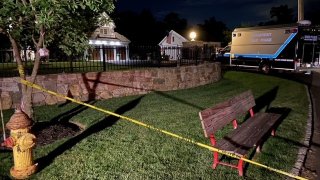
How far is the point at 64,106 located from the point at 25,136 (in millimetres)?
5393

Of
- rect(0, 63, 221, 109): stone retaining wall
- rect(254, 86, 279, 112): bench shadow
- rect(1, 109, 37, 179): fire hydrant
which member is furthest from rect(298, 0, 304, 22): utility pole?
rect(1, 109, 37, 179): fire hydrant

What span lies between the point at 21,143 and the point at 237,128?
12.1 feet

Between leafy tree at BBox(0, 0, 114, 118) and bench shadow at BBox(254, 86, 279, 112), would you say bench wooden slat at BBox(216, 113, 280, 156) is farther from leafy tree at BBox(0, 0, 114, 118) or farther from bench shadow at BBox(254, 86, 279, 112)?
leafy tree at BBox(0, 0, 114, 118)

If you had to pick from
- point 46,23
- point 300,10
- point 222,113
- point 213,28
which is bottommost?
point 222,113

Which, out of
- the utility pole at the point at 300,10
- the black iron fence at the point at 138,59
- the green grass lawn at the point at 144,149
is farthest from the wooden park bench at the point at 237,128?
the utility pole at the point at 300,10

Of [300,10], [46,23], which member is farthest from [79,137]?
[300,10]

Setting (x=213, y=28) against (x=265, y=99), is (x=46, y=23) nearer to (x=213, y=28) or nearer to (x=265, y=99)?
(x=265, y=99)

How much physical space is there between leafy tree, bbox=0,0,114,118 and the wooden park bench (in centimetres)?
282

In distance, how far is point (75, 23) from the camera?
6.57 m

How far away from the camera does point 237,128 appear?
5465 mm

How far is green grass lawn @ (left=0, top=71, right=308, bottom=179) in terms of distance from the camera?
459 centimetres

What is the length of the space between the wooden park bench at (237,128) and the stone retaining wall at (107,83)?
6.08 m

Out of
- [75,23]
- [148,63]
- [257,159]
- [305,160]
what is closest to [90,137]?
[75,23]

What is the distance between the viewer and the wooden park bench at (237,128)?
4465mm
